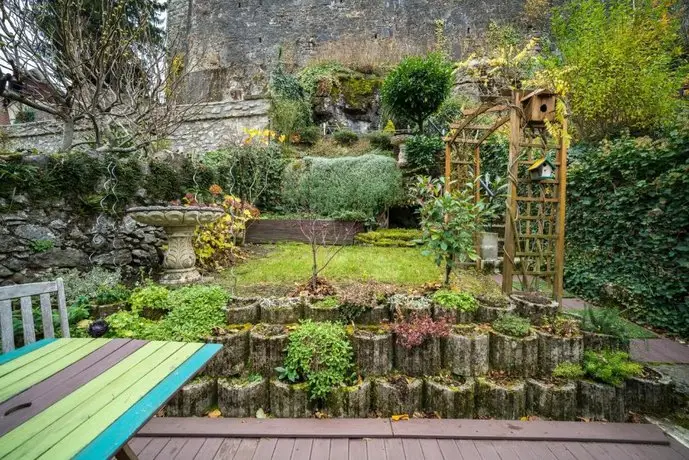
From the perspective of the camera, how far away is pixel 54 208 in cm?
348

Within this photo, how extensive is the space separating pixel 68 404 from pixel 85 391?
8 centimetres

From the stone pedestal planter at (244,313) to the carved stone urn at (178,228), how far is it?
1.02 m

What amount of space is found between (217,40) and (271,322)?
632 inches

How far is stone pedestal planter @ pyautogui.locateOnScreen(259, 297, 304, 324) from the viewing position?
2568 millimetres

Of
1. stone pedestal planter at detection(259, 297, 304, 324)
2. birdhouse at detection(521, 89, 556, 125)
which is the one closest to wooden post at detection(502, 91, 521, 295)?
birdhouse at detection(521, 89, 556, 125)

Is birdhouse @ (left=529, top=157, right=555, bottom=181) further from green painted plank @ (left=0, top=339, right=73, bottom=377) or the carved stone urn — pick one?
green painted plank @ (left=0, top=339, right=73, bottom=377)

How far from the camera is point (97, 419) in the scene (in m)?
1.04

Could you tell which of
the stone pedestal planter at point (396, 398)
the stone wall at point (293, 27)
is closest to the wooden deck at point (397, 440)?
the stone pedestal planter at point (396, 398)

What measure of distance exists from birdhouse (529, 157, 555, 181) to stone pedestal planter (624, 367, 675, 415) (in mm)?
1694

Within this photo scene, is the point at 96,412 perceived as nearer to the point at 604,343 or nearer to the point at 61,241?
the point at 604,343

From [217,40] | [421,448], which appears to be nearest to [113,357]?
[421,448]

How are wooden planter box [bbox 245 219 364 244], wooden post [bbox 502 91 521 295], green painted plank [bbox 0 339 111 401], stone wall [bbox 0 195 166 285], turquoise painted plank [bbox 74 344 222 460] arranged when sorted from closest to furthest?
turquoise painted plank [bbox 74 344 222 460] < green painted plank [bbox 0 339 111 401] < wooden post [bbox 502 91 521 295] < stone wall [bbox 0 195 166 285] < wooden planter box [bbox 245 219 364 244]

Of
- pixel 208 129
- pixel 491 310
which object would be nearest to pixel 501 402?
pixel 491 310

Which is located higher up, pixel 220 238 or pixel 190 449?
pixel 220 238
